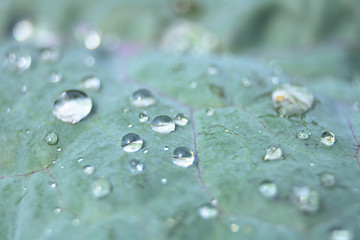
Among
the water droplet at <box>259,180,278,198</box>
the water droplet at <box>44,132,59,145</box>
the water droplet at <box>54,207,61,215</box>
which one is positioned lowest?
the water droplet at <box>54,207,61,215</box>

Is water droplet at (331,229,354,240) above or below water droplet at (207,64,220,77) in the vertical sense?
above

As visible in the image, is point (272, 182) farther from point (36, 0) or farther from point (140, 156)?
point (36, 0)

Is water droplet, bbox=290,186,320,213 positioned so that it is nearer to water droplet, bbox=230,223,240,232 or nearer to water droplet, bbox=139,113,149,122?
water droplet, bbox=230,223,240,232

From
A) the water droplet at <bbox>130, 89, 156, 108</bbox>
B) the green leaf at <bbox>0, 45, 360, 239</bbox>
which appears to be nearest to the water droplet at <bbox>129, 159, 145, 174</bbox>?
the green leaf at <bbox>0, 45, 360, 239</bbox>

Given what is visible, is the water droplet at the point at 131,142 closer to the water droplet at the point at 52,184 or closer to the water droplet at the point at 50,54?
the water droplet at the point at 52,184

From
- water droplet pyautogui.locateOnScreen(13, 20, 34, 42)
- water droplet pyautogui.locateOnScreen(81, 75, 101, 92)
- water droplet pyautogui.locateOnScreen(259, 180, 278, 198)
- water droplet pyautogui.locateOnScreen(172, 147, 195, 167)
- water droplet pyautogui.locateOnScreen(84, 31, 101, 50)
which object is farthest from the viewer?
water droplet pyautogui.locateOnScreen(13, 20, 34, 42)

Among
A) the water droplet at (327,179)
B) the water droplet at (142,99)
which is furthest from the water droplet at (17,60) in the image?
the water droplet at (327,179)

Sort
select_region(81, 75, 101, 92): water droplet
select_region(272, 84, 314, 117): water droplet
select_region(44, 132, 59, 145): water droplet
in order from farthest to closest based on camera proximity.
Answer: select_region(81, 75, 101, 92): water droplet
select_region(272, 84, 314, 117): water droplet
select_region(44, 132, 59, 145): water droplet

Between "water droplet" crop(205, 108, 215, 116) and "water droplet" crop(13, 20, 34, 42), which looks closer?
"water droplet" crop(205, 108, 215, 116)
